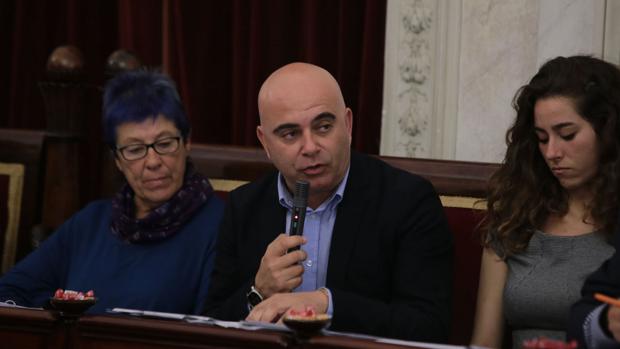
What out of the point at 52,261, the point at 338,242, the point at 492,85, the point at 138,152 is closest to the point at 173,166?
the point at 138,152

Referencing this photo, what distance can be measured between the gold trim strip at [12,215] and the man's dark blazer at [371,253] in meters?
1.13

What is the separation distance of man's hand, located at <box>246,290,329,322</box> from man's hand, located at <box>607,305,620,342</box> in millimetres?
681

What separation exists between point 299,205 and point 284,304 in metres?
0.24

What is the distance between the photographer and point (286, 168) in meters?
2.80

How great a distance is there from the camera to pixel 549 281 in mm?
2734

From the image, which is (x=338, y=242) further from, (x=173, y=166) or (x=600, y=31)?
(x=600, y=31)

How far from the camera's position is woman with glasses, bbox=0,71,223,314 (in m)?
3.25

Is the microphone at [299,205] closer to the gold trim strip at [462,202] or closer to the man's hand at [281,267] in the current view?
the man's hand at [281,267]

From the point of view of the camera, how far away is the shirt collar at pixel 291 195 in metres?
2.87

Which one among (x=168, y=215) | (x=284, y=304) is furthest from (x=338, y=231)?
(x=168, y=215)

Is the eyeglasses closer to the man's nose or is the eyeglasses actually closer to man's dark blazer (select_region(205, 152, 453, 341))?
man's dark blazer (select_region(205, 152, 453, 341))

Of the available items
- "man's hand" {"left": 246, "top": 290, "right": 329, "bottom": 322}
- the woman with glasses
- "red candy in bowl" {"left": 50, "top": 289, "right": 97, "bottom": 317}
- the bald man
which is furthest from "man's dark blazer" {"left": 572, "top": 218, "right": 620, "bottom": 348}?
the woman with glasses

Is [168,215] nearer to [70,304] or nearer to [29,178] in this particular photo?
[29,178]

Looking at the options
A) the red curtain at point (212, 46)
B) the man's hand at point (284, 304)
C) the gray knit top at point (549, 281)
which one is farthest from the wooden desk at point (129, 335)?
the red curtain at point (212, 46)
